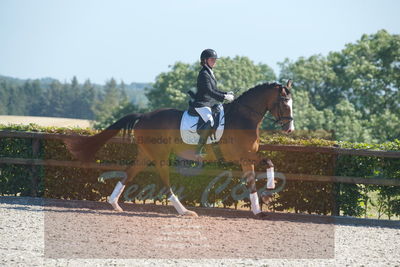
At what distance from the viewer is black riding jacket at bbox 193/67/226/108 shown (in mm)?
10641

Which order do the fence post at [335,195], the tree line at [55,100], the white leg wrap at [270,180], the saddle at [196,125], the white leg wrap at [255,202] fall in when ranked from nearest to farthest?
the white leg wrap at [270,180] < the saddle at [196,125] < the white leg wrap at [255,202] < the fence post at [335,195] < the tree line at [55,100]

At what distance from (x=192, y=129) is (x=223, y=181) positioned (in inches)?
69.7

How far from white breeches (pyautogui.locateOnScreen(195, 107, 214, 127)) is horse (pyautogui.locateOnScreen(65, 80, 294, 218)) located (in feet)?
1.43

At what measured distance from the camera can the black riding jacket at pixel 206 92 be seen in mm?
10641

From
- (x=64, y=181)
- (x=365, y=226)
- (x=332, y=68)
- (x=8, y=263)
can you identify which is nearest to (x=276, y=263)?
(x=8, y=263)

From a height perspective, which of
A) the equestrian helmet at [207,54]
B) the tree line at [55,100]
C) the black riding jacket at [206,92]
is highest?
the equestrian helmet at [207,54]

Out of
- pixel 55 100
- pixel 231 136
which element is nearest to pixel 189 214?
pixel 231 136

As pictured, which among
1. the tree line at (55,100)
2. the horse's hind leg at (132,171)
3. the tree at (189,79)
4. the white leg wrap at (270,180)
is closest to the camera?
the white leg wrap at (270,180)

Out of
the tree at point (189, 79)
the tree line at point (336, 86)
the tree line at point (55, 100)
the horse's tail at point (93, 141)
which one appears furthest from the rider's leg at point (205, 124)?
the tree line at point (55, 100)

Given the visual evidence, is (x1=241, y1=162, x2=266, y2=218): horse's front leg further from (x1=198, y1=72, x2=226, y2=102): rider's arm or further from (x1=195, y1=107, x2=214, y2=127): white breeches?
(x1=198, y1=72, x2=226, y2=102): rider's arm

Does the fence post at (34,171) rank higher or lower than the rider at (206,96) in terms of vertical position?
lower

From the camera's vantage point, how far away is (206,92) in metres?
10.7

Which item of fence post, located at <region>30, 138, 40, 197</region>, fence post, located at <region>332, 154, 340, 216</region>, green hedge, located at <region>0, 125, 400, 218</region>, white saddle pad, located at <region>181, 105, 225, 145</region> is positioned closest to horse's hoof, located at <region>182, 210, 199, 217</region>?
green hedge, located at <region>0, 125, 400, 218</region>

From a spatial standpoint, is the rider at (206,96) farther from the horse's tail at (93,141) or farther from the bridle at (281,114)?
the horse's tail at (93,141)
